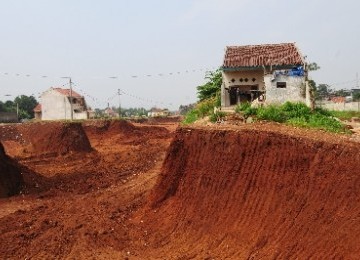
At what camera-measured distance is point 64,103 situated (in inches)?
2251

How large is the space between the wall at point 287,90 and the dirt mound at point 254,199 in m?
7.37

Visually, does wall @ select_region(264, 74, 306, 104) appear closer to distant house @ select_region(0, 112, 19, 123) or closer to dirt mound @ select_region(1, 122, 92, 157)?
dirt mound @ select_region(1, 122, 92, 157)

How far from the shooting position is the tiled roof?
956 inches

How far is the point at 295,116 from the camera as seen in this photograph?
16.9 metres

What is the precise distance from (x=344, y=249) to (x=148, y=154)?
21368 millimetres

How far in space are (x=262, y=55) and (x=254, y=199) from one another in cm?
1616

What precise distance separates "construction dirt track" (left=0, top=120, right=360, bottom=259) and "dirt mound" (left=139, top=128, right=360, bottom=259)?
3 cm

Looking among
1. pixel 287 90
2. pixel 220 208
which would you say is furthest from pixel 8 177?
pixel 287 90

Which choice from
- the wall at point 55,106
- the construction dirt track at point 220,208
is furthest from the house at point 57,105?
the construction dirt track at point 220,208

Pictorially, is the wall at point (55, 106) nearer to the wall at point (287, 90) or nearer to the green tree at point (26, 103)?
the green tree at point (26, 103)

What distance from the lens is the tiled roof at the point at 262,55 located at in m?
24.3

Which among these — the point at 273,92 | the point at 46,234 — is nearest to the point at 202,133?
the point at 46,234

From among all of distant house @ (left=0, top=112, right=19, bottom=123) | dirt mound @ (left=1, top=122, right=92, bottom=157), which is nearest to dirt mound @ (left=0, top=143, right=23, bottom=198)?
dirt mound @ (left=1, top=122, right=92, bottom=157)

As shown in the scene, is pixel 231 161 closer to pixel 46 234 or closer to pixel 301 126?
pixel 301 126
